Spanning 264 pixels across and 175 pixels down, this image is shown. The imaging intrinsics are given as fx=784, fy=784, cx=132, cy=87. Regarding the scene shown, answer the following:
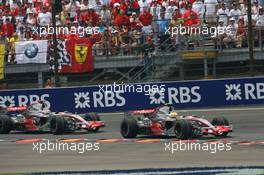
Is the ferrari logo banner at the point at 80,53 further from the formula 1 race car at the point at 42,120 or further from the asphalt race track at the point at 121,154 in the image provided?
the asphalt race track at the point at 121,154

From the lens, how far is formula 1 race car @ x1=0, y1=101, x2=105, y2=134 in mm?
18172

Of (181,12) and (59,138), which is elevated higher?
(181,12)

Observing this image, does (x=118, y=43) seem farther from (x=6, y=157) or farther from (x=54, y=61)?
(x=6, y=157)

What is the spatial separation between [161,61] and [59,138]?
341 inches

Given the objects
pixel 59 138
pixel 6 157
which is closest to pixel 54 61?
pixel 59 138

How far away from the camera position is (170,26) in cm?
2514

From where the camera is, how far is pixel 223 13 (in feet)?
80.3

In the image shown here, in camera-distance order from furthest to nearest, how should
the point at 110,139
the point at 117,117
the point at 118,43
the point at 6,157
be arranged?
the point at 118,43
the point at 117,117
the point at 110,139
the point at 6,157

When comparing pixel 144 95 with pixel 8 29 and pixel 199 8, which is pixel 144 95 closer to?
pixel 199 8

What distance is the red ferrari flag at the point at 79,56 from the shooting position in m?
25.2

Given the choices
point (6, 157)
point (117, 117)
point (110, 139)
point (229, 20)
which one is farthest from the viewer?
point (229, 20)

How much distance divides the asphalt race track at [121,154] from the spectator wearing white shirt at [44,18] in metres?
8.94

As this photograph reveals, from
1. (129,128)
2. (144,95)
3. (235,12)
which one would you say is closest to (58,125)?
(129,128)

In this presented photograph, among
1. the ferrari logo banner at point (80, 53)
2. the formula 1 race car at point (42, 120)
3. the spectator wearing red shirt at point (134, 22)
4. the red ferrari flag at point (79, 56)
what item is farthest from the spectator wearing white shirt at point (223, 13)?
the formula 1 race car at point (42, 120)
